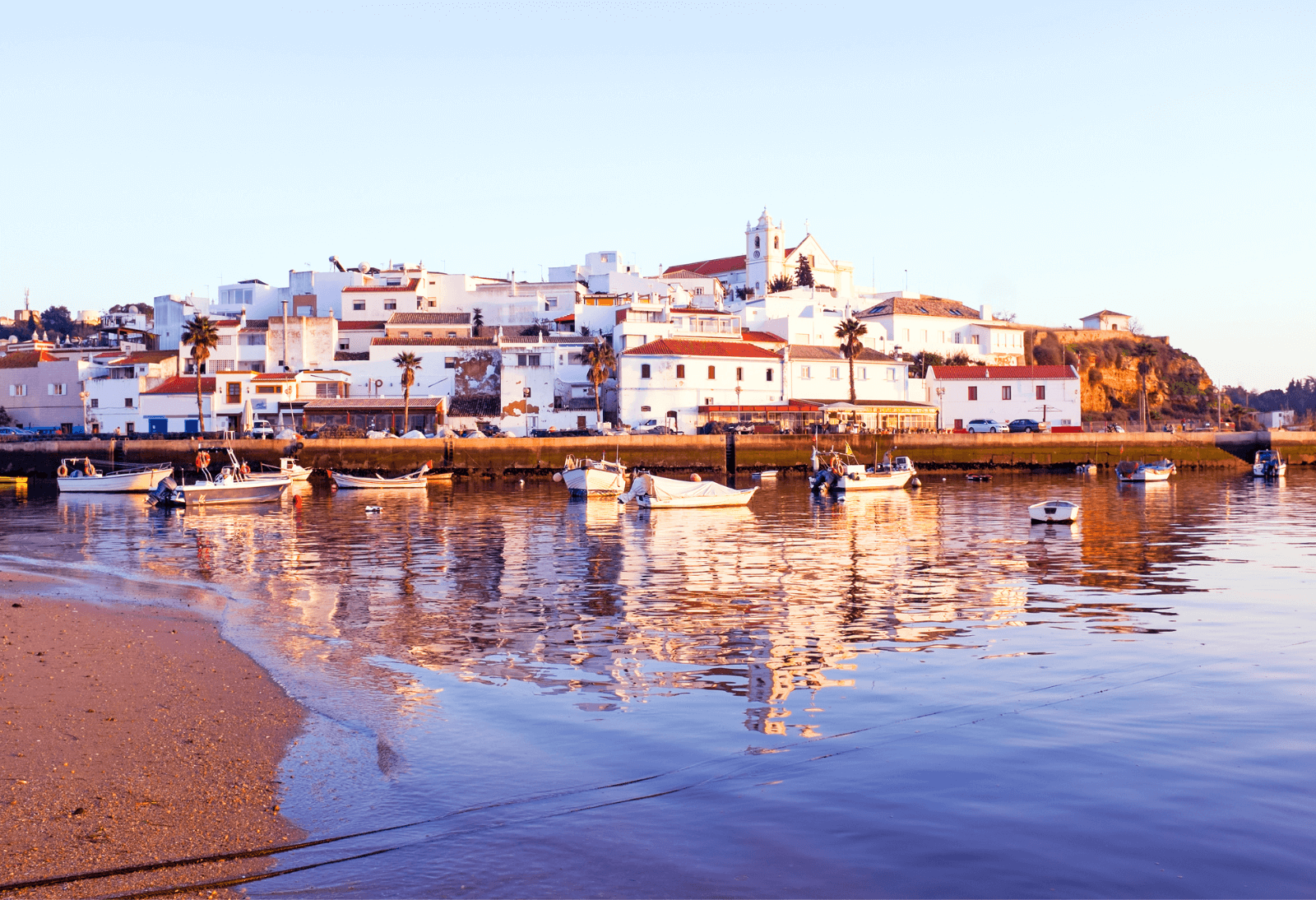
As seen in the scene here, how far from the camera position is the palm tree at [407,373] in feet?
264

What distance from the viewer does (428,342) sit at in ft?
297

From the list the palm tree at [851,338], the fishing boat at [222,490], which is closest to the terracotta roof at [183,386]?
the fishing boat at [222,490]

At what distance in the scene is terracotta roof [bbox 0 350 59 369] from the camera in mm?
95606

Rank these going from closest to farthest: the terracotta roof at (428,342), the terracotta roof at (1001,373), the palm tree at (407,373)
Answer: the palm tree at (407,373) → the terracotta roof at (428,342) → the terracotta roof at (1001,373)

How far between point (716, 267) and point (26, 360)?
7448 cm

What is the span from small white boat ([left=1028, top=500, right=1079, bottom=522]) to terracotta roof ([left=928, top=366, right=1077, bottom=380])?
57.5m

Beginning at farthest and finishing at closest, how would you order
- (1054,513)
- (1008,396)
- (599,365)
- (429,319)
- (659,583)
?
(429,319) < (1008,396) < (599,365) < (1054,513) < (659,583)

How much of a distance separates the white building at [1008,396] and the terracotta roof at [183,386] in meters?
60.6

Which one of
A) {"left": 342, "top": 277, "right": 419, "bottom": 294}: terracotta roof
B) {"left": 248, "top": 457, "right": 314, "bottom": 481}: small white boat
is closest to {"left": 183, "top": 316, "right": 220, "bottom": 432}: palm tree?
{"left": 248, "top": 457, "right": 314, "bottom": 481}: small white boat

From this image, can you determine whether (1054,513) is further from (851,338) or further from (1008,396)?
(1008,396)

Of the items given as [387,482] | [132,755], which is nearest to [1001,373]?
[387,482]

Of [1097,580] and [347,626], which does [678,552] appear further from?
[347,626]

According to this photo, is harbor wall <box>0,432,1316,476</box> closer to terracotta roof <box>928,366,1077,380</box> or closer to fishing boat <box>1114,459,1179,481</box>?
fishing boat <box>1114,459,1179,481</box>

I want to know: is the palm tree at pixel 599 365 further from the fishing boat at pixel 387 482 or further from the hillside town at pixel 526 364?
the fishing boat at pixel 387 482
